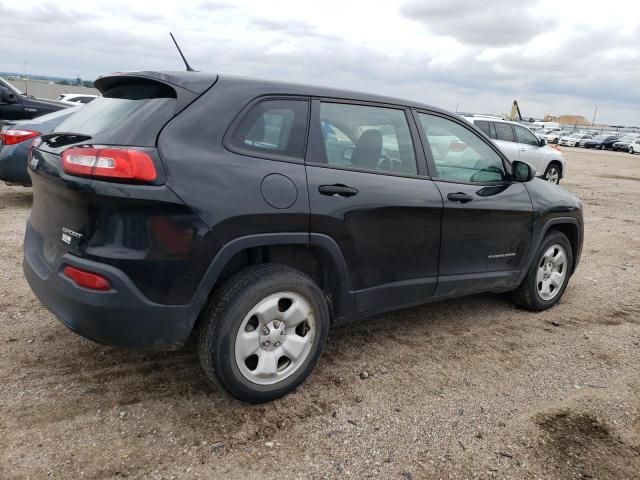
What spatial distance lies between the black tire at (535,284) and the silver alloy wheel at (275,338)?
2.29m

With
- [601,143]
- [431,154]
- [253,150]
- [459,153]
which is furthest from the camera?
[601,143]

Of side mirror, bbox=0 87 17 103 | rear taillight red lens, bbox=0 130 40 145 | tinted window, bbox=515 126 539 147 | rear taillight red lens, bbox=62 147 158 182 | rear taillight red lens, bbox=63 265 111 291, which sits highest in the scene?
tinted window, bbox=515 126 539 147

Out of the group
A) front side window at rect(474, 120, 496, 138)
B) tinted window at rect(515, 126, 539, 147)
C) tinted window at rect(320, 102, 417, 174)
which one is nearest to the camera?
tinted window at rect(320, 102, 417, 174)

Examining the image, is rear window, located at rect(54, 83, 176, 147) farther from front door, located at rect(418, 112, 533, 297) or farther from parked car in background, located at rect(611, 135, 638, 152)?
parked car in background, located at rect(611, 135, 638, 152)

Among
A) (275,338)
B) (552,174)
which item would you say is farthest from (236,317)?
(552,174)

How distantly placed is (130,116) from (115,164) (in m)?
0.37

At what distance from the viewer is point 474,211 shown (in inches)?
145

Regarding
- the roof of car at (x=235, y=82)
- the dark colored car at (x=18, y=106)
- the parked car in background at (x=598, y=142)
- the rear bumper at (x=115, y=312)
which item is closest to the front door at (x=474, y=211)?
the roof of car at (x=235, y=82)

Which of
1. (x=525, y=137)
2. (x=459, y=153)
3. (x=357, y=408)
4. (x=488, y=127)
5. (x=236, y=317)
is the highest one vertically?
(x=488, y=127)

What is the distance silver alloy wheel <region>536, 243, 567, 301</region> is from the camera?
4.48 metres

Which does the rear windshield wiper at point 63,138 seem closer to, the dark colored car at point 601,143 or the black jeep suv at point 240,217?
the black jeep suv at point 240,217

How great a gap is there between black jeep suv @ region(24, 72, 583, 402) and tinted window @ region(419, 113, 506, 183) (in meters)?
0.02

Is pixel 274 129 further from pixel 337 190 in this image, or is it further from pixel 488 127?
pixel 488 127

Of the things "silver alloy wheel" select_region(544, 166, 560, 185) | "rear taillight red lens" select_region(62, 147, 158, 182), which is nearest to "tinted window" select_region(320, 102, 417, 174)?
"rear taillight red lens" select_region(62, 147, 158, 182)
